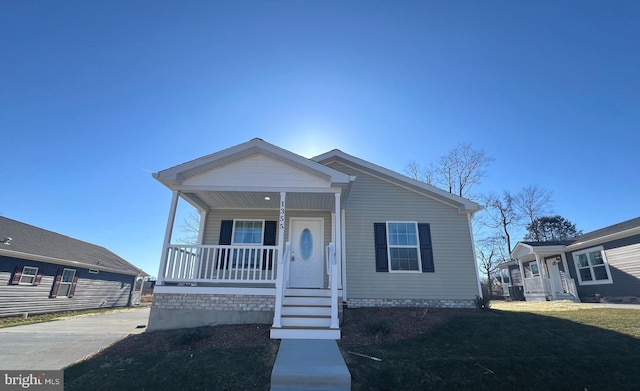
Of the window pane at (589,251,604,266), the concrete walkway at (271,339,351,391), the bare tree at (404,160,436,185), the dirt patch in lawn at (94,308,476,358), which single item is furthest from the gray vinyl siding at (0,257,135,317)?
the window pane at (589,251,604,266)

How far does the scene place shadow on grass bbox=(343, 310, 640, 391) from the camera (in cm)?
375

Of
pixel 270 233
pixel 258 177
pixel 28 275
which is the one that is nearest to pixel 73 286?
pixel 28 275

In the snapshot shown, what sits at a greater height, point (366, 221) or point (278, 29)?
point (278, 29)

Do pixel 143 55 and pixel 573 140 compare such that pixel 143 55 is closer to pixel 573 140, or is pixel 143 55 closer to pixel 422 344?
pixel 422 344

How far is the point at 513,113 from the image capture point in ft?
39.2

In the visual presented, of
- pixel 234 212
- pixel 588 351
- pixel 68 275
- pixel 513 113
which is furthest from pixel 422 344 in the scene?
pixel 68 275

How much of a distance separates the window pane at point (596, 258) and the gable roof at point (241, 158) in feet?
48.1

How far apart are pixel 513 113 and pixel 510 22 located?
410 cm

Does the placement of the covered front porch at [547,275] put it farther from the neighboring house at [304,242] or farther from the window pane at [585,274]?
the neighboring house at [304,242]

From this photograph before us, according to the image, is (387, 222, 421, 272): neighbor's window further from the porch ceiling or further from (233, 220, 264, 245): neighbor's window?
(233, 220, 264, 245): neighbor's window

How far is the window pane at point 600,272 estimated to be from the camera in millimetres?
12915

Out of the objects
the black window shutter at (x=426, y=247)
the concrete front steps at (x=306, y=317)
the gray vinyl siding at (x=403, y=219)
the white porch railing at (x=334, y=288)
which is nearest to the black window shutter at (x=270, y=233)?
the concrete front steps at (x=306, y=317)

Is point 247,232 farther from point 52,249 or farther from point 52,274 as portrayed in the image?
point 52,249

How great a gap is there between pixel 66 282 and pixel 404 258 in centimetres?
1805
